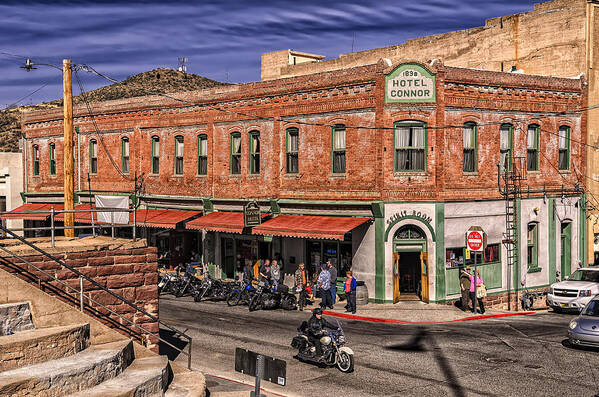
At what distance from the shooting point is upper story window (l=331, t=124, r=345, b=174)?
96.5ft

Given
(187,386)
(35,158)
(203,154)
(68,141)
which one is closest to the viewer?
(187,386)

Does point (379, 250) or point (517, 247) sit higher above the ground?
point (379, 250)

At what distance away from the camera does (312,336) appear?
55.1 ft

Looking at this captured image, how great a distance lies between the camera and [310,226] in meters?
28.5

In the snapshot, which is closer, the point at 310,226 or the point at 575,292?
the point at 575,292

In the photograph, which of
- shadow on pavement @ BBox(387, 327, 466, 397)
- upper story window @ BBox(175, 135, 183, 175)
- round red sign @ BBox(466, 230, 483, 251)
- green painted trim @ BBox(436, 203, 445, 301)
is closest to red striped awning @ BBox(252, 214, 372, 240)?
green painted trim @ BBox(436, 203, 445, 301)

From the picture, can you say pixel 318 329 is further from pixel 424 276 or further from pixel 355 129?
pixel 355 129

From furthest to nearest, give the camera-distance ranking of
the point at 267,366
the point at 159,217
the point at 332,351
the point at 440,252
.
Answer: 1. the point at 159,217
2. the point at 440,252
3. the point at 332,351
4. the point at 267,366

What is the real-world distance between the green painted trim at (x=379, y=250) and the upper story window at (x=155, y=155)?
1519 cm

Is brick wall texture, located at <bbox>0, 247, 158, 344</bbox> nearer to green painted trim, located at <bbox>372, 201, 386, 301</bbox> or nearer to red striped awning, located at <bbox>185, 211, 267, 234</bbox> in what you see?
green painted trim, located at <bbox>372, 201, 386, 301</bbox>

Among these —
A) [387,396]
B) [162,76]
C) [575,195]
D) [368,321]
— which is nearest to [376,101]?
[368,321]

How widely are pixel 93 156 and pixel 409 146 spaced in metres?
22.2

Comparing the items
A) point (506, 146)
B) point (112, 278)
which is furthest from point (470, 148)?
point (112, 278)

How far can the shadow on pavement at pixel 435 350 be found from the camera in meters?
14.9
